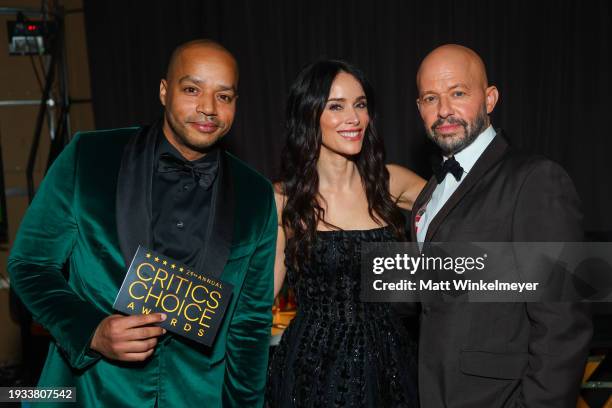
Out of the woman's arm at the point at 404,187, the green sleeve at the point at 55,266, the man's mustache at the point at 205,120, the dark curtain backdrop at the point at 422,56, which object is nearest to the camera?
the green sleeve at the point at 55,266

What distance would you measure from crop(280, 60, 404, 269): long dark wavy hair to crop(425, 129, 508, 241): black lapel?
61 centimetres

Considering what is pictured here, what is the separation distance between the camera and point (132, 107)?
4.93m

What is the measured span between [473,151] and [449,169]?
11 centimetres

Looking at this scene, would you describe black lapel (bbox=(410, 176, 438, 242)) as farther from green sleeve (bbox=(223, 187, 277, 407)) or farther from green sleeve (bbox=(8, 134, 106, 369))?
green sleeve (bbox=(8, 134, 106, 369))

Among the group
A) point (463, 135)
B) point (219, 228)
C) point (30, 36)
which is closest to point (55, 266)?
point (219, 228)

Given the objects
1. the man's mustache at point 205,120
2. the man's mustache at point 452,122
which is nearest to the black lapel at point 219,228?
the man's mustache at point 205,120

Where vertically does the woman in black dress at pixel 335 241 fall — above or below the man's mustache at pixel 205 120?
below

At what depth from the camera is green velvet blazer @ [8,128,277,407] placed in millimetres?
1759

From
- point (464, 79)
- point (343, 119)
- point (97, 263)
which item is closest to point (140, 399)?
point (97, 263)

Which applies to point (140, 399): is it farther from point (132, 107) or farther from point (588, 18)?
point (588, 18)

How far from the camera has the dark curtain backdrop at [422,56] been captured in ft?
14.6

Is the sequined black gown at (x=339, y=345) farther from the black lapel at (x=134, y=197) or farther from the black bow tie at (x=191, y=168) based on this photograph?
the black lapel at (x=134, y=197)

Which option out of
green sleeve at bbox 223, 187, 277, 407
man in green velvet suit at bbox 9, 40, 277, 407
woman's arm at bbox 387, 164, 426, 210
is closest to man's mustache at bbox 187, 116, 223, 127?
man in green velvet suit at bbox 9, 40, 277, 407

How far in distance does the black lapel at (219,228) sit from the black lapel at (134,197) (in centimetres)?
20
